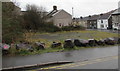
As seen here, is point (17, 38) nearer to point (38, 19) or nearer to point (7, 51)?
point (7, 51)

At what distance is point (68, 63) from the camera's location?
21.5 ft

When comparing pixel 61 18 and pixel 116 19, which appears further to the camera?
pixel 61 18

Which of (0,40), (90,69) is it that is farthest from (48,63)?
(0,40)

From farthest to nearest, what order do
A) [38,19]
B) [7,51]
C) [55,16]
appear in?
[55,16] → [38,19] → [7,51]

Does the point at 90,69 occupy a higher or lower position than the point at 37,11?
lower

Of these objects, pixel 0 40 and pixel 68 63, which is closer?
pixel 68 63

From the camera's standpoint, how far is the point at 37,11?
99.3 ft

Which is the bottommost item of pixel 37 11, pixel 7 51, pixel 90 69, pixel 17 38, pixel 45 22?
pixel 90 69

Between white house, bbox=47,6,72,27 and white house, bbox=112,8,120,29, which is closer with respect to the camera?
white house, bbox=112,8,120,29

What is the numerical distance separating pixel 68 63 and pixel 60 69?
3.46 feet

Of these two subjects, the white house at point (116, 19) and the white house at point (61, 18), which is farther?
the white house at point (61, 18)

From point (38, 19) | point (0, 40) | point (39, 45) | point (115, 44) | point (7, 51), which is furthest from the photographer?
point (38, 19)

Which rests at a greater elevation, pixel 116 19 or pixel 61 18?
pixel 61 18

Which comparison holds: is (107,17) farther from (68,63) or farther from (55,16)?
(68,63)
